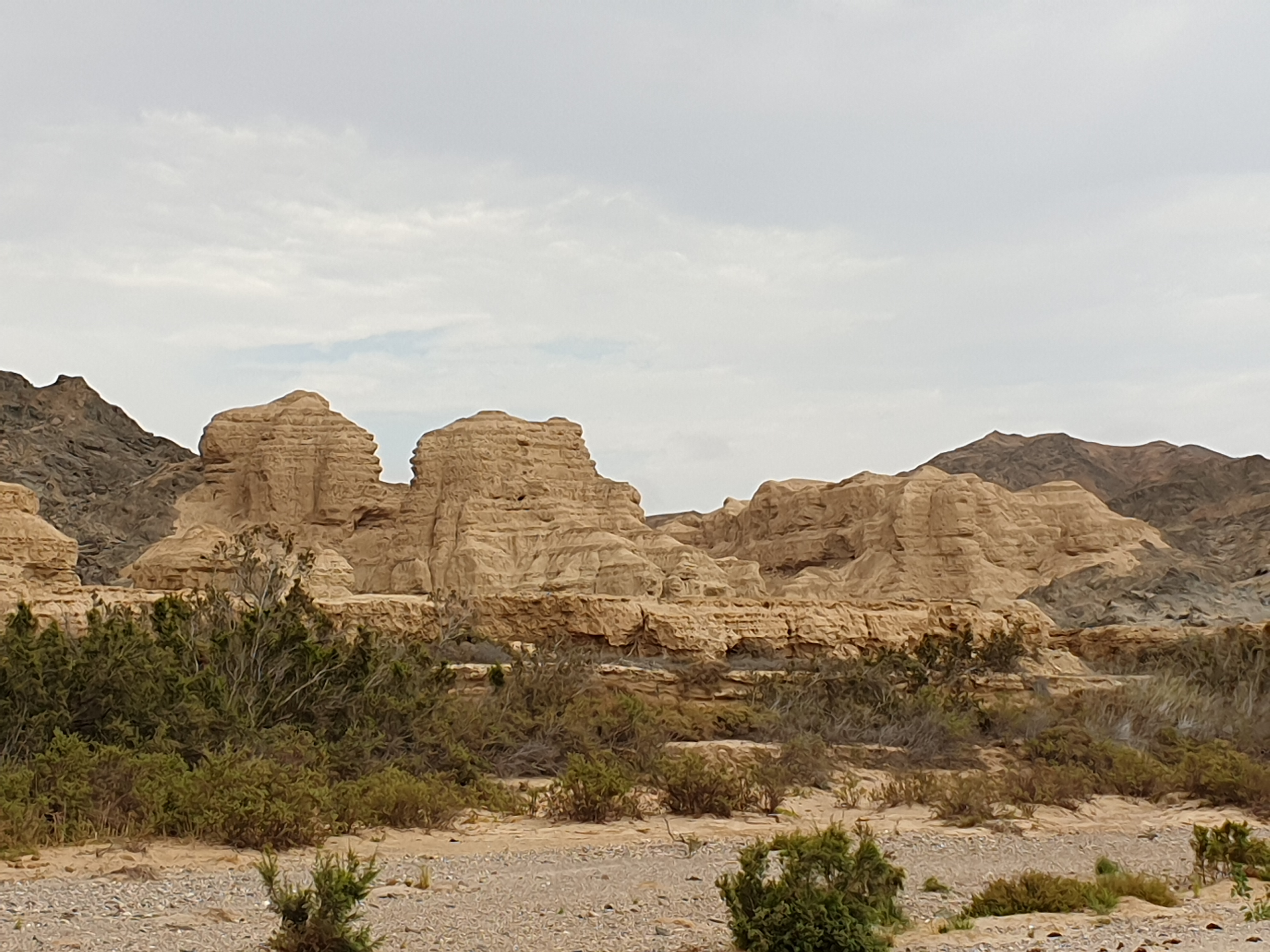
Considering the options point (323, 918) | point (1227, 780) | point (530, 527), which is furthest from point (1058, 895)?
point (530, 527)

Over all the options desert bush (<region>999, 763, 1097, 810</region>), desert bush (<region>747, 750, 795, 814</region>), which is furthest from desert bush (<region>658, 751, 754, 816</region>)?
desert bush (<region>999, 763, 1097, 810</region>)

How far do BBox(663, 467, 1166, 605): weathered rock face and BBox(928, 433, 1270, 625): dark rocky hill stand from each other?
2.36 meters

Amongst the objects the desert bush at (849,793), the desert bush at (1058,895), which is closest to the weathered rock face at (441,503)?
the desert bush at (849,793)

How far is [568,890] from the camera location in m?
8.25

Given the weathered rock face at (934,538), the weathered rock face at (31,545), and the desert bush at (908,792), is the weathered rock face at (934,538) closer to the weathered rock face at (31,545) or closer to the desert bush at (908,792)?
the weathered rock face at (31,545)

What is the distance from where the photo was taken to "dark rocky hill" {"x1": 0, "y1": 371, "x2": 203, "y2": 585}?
171 feet

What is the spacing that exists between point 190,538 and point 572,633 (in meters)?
20.6

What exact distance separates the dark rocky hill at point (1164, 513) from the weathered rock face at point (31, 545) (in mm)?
30598

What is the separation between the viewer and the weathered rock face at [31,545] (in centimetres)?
2711

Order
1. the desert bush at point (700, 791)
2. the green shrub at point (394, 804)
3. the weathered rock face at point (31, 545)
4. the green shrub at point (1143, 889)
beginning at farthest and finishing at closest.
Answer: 1. the weathered rock face at point (31, 545)
2. the desert bush at point (700, 791)
3. the green shrub at point (394, 804)
4. the green shrub at point (1143, 889)

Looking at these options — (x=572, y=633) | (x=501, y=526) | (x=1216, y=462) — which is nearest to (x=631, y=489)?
(x=501, y=526)

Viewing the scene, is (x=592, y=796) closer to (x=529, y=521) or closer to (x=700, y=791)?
(x=700, y=791)

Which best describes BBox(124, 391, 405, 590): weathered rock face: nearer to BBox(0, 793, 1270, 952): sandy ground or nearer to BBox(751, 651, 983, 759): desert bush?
BBox(751, 651, 983, 759): desert bush

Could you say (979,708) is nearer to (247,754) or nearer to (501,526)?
(247,754)
